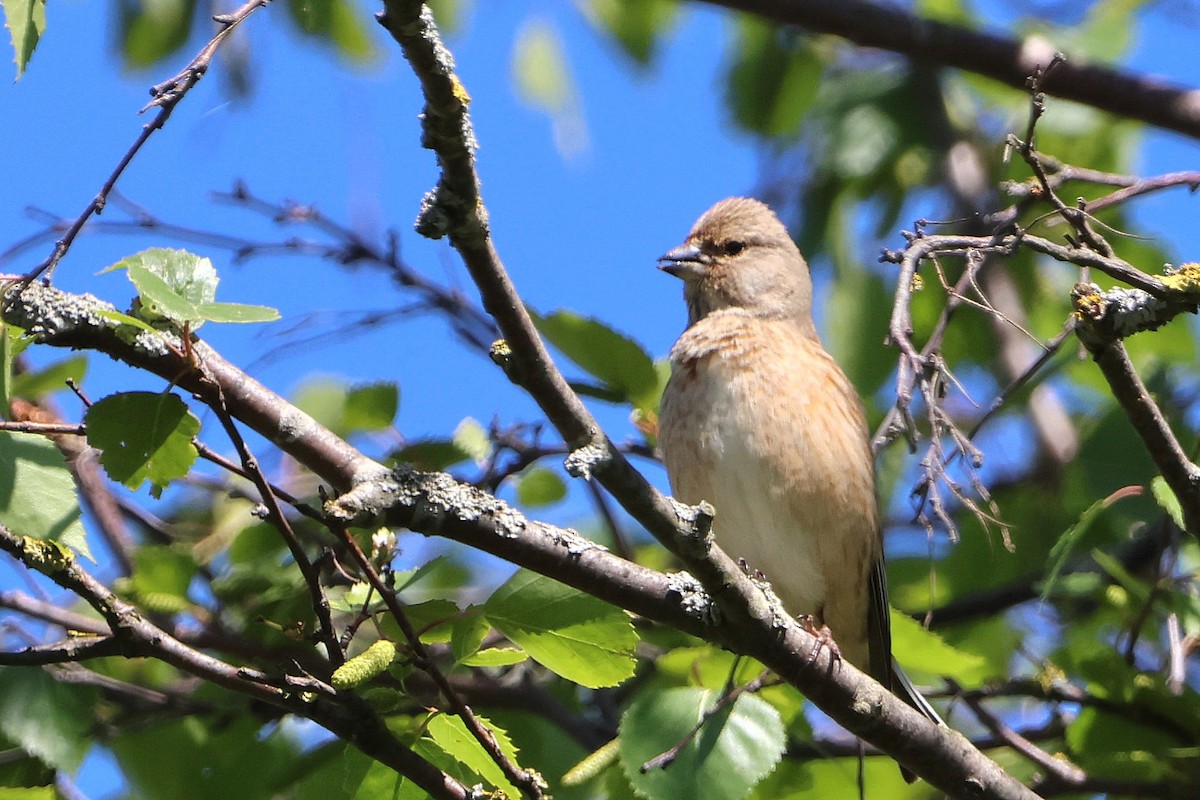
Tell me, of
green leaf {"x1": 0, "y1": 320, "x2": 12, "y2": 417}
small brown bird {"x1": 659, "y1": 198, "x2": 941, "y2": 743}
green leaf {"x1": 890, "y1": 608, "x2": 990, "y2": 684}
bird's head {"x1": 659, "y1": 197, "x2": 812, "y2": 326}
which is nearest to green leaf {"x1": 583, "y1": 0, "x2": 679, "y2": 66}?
bird's head {"x1": 659, "y1": 197, "x2": 812, "y2": 326}

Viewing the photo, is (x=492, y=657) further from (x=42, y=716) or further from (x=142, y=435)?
(x=42, y=716)

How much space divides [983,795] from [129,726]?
286 cm

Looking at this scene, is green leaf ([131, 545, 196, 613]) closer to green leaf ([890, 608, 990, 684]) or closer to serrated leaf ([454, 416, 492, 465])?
serrated leaf ([454, 416, 492, 465])

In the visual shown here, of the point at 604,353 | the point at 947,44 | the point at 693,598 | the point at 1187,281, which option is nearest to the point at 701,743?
the point at 693,598

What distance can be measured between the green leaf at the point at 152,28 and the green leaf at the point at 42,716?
324cm

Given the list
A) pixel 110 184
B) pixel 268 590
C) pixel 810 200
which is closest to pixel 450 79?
pixel 110 184

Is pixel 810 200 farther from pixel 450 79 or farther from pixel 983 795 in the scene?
pixel 450 79

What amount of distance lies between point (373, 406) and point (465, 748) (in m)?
1.61

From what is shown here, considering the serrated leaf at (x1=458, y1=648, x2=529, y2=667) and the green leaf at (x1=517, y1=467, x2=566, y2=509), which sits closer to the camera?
the serrated leaf at (x1=458, y1=648, x2=529, y2=667)

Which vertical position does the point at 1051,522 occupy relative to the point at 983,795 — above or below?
above

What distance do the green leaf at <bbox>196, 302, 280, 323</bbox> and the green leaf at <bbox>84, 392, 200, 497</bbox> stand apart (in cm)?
26

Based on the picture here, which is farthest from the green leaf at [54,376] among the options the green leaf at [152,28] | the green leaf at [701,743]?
the green leaf at [152,28]

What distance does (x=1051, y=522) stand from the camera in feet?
19.0

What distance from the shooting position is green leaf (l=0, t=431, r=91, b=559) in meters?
2.76
